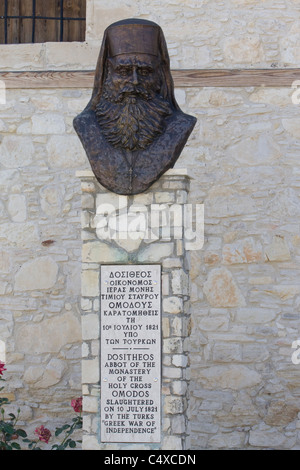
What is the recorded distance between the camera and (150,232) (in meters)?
4.73

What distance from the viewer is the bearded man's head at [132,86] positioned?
4.73m

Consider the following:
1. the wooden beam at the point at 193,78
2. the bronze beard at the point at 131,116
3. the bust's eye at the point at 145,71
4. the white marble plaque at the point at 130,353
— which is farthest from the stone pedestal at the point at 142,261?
the wooden beam at the point at 193,78

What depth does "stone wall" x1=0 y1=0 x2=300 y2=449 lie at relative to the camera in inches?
241

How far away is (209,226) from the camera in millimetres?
6270

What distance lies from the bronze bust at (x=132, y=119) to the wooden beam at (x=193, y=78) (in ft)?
4.95

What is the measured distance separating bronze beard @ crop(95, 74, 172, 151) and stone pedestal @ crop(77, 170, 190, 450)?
27 cm

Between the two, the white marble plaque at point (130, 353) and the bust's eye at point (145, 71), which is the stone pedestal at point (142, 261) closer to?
the white marble plaque at point (130, 353)

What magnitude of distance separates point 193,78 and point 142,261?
2211 mm

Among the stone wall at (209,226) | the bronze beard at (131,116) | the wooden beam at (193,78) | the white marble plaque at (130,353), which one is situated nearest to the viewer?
the white marble plaque at (130,353)

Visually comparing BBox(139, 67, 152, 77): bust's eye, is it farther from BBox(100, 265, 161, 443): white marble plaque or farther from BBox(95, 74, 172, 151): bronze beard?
BBox(100, 265, 161, 443): white marble plaque
